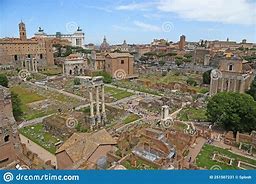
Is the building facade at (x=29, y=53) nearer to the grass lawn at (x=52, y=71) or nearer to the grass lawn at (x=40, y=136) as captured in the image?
the grass lawn at (x=52, y=71)

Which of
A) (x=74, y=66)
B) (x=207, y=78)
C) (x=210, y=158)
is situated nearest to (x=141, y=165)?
(x=210, y=158)

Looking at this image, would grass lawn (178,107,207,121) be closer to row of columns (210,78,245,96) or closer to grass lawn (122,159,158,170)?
row of columns (210,78,245,96)

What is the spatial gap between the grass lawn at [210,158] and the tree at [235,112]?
1.74 meters

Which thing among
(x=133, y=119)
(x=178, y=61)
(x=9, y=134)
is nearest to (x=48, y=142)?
(x=9, y=134)

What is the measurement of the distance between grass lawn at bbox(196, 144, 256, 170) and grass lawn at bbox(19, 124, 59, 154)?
5.91 metres

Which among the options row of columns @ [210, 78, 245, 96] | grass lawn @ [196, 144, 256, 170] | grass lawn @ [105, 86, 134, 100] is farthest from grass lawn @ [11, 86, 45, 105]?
row of columns @ [210, 78, 245, 96]

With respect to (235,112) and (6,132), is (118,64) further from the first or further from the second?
(6,132)

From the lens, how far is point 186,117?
14203 millimetres

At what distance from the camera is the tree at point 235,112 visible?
11008 millimetres

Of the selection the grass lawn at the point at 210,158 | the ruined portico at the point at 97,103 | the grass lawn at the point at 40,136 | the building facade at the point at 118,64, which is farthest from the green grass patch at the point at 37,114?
the building facade at the point at 118,64

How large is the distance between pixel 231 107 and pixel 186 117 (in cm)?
331

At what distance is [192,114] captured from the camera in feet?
48.6

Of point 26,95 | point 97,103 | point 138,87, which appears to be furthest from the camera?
point 138,87

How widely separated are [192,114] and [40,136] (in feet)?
28.7
